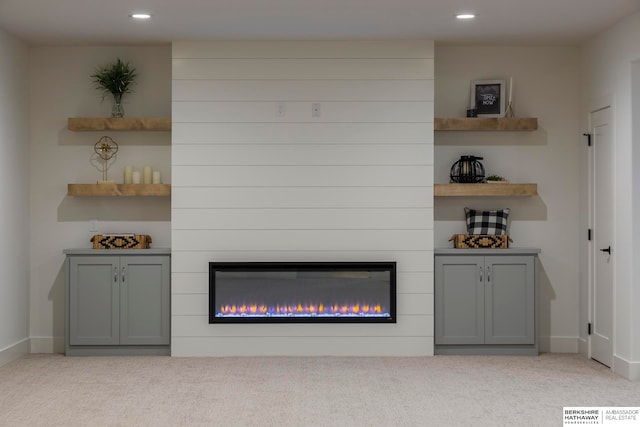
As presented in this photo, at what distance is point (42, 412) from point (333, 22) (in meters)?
3.45

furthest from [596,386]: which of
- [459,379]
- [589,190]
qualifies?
[589,190]

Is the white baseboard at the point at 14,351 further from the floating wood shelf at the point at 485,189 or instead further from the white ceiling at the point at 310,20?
the floating wood shelf at the point at 485,189

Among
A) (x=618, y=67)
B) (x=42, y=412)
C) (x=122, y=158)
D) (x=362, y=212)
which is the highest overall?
(x=618, y=67)

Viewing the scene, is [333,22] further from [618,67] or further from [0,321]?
[0,321]

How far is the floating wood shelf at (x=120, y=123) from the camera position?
697 centimetres

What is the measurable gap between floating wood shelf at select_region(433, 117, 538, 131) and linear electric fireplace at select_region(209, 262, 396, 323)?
1.28 m

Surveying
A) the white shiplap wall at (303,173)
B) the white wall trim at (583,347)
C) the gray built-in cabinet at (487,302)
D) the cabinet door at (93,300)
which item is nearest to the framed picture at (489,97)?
the white shiplap wall at (303,173)

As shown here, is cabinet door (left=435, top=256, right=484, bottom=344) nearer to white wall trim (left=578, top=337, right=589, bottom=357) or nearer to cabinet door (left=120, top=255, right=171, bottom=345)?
white wall trim (left=578, top=337, right=589, bottom=357)

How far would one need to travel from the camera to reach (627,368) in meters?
6.00

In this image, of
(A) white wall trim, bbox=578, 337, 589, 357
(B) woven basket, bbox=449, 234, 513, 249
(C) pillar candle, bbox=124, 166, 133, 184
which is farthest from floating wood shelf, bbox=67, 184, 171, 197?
(A) white wall trim, bbox=578, 337, 589, 357

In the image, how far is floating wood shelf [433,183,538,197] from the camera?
695cm

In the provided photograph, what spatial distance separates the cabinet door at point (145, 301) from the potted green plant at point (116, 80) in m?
1.35

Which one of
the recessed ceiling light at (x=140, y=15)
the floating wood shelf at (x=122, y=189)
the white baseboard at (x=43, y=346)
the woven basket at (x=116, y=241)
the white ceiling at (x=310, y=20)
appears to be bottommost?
the white baseboard at (x=43, y=346)

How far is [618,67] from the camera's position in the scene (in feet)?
20.5
